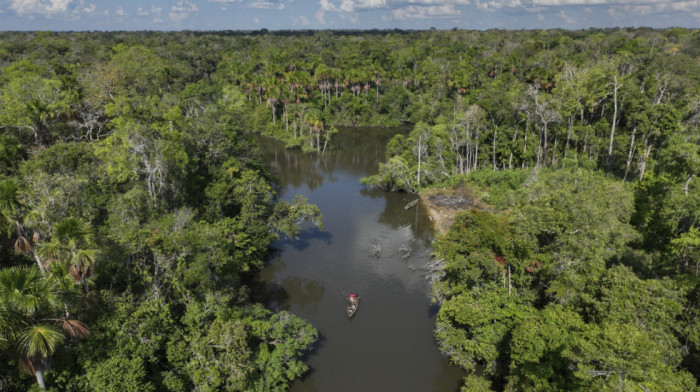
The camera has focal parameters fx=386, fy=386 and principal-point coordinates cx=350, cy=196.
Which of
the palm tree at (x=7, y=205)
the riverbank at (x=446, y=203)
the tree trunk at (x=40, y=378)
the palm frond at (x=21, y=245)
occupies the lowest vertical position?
the riverbank at (x=446, y=203)

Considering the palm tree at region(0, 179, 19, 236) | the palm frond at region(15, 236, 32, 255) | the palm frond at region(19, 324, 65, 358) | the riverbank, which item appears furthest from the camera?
the riverbank

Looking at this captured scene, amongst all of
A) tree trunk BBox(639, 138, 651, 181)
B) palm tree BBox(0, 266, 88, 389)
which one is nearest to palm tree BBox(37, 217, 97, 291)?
palm tree BBox(0, 266, 88, 389)

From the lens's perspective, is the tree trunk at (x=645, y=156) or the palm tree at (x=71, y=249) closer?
the palm tree at (x=71, y=249)

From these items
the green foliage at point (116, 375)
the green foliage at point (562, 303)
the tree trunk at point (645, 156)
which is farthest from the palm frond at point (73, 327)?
the tree trunk at point (645, 156)

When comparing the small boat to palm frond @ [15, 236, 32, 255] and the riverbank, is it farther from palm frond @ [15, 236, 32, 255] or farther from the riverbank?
palm frond @ [15, 236, 32, 255]

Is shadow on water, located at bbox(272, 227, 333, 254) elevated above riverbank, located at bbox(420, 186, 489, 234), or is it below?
below

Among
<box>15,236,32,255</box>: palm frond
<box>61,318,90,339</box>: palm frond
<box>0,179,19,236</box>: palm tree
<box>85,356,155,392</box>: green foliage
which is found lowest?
<box>85,356,155,392</box>: green foliage

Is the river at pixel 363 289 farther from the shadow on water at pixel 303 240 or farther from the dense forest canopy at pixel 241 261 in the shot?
the dense forest canopy at pixel 241 261
